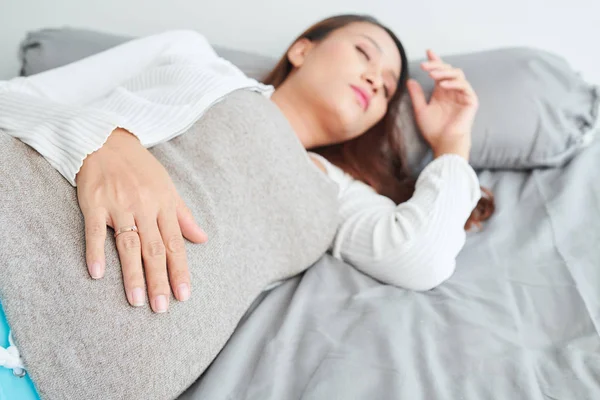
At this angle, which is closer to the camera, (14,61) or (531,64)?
(531,64)

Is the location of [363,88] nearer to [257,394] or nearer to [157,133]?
[157,133]

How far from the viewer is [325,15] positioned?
4.76ft

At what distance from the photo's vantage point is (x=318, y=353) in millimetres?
695

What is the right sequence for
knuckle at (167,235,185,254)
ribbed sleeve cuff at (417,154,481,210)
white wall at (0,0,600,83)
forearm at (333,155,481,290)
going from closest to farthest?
knuckle at (167,235,185,254)
forearm at (333,155,481,290)
ribbed sleeve cuff at (417,154,481,210)
white wall at (0,0,600,83)

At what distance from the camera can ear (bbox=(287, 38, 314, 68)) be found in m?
1.19

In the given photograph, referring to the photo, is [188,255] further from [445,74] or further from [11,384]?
[445,74]

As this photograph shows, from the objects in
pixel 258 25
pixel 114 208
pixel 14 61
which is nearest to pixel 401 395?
pixel 114 208

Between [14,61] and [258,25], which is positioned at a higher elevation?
[258,25]

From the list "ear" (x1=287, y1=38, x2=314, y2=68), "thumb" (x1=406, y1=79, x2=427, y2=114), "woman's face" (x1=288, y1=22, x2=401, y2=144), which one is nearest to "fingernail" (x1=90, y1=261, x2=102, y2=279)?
"woman's face" (x1=288, y1=22, x2=401, y2=144)

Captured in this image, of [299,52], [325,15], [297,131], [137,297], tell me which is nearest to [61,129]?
[137,297]

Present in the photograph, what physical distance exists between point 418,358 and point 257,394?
0.24 m

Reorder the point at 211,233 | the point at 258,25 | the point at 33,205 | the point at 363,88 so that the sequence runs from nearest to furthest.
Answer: the point at 33,205
the point at 211,233
the point at 363,88
the point at 258,25

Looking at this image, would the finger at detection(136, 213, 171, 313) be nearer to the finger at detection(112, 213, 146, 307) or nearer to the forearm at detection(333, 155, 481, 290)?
the finger at detection(112, 213, 146, 307)

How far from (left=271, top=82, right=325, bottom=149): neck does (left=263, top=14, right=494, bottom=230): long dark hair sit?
0.10 metres
